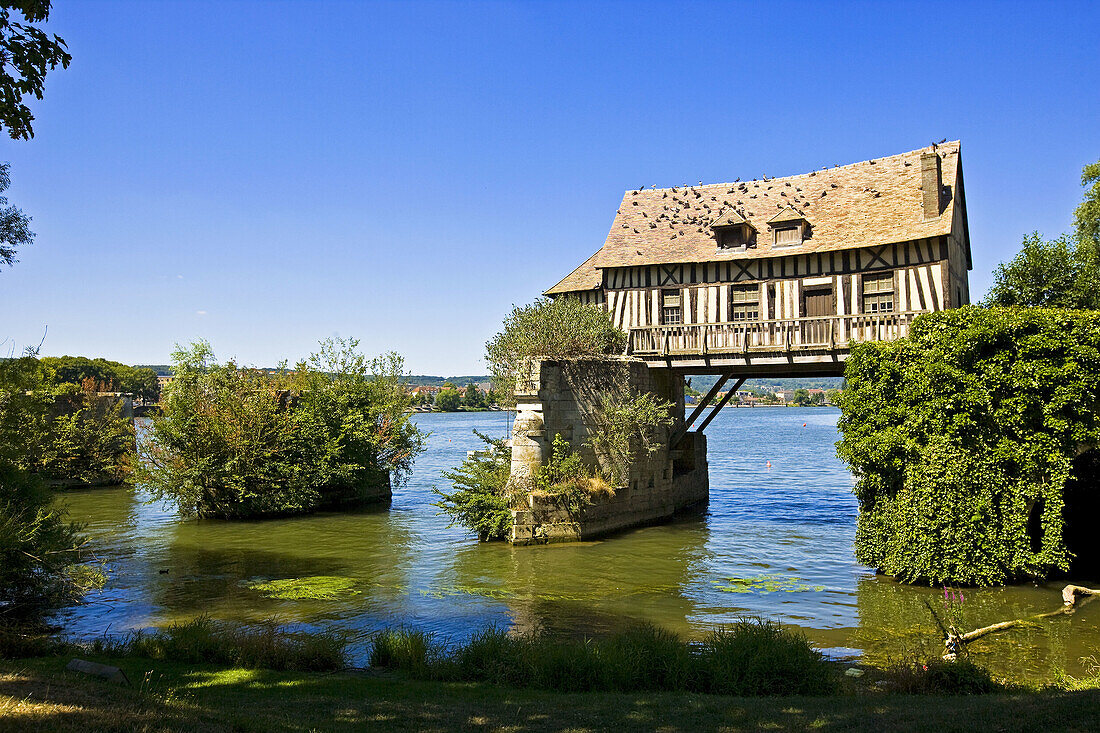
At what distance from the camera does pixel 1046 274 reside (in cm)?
1989

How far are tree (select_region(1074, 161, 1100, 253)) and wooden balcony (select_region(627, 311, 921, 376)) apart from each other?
8.16 metres

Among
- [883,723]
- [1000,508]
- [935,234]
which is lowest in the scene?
[883,723]

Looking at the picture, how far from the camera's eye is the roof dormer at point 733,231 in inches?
841

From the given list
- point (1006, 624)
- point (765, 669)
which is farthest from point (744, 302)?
point (765, 669)

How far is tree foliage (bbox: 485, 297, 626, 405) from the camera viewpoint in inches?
741

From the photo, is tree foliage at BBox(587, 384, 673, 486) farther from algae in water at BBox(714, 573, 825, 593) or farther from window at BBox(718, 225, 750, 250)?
window at BBox(718, 225, 750, 250)

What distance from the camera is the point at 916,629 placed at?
10.6m

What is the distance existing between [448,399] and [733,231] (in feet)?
334

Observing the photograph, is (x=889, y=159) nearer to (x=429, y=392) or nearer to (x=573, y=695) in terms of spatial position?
(x=573, y=695)

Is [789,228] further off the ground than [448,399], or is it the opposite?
[789,228]

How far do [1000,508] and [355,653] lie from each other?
1065 centimetres

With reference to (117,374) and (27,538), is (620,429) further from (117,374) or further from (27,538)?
(117,374)

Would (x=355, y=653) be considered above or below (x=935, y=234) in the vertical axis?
below

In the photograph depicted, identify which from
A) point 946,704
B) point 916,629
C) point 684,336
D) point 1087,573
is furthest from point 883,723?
point 684,336
